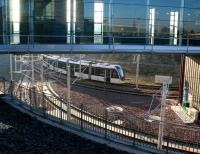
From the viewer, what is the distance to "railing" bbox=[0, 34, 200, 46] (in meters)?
Answer: 15.0

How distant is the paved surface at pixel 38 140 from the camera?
1181cm

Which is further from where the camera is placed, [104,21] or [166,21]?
[166,21]

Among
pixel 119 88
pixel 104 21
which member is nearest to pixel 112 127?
pixel 104 21

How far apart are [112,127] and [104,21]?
4.47 meters

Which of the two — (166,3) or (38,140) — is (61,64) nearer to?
(166,3)

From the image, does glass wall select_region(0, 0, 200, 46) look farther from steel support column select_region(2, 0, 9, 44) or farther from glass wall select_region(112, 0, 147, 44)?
steel support column select_region(2, 0, 9, 44)

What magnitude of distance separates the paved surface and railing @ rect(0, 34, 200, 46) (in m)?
2.98

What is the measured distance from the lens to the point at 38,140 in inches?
493

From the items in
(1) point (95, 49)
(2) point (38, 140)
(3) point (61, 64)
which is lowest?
(2) point (38, 140)

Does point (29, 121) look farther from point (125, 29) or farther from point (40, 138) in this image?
point (125, 29)

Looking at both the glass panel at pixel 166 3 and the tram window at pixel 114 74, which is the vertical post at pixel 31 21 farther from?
the tram window at pixel 114 74

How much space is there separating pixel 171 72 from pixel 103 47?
20393 mm

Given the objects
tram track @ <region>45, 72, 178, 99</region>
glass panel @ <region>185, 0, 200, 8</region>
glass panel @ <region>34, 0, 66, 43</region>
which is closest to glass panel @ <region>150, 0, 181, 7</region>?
glass panel @ <region>185, 0, 200, 8</region>

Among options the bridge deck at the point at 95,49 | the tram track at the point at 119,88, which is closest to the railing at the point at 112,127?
the bridge deck at the point at 95,49
